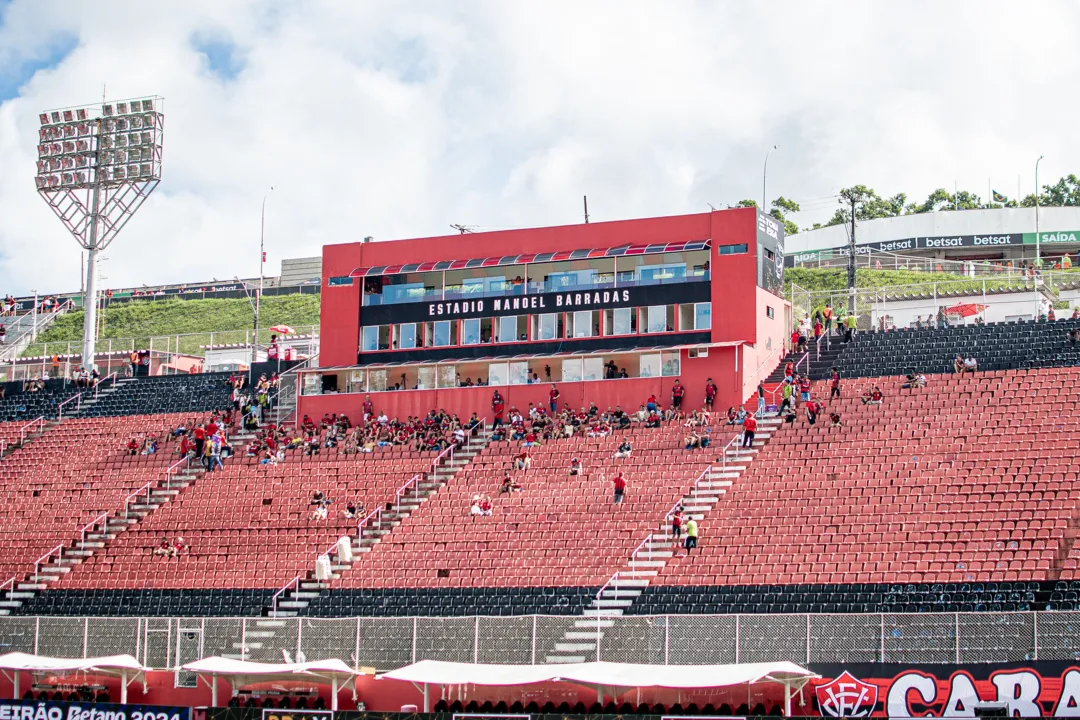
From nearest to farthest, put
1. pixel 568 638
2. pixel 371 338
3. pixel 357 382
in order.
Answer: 1. pixel 568 638
2. pixel 357 382
3. pixel 371 338

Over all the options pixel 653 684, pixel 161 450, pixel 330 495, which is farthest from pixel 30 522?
pixel 653 684

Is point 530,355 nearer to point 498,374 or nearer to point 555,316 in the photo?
point 498,374

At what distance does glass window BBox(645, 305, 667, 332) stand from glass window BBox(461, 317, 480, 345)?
5913mm

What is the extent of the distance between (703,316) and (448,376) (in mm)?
8815

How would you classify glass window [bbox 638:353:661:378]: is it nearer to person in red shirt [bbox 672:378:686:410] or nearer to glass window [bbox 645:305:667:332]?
glass window [bbox 645:305:667:332]

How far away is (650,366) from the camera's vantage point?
4675cm

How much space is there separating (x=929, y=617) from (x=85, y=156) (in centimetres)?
4307

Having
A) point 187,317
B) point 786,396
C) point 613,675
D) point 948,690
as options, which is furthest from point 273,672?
point 187,317

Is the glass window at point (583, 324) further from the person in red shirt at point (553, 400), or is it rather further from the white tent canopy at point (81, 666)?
the white tent canopy at point (81, 666)

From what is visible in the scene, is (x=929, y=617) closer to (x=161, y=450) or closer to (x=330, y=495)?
(x=330, y=495)

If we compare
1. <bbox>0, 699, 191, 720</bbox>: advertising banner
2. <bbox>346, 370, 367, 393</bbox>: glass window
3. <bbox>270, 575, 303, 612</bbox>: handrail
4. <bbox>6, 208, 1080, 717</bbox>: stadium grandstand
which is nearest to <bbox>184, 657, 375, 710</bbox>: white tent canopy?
<bbox>6, 208, 1080, 717</bbox>: stadium grandstand

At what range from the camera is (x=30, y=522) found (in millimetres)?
45656

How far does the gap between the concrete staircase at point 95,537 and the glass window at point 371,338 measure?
712cm

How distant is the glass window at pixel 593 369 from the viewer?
4738 cm
